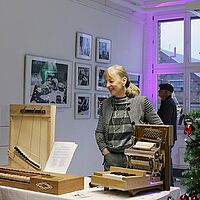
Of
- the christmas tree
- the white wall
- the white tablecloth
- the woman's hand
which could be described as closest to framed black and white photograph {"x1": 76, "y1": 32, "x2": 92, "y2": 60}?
the white wall

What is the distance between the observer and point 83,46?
5.67m

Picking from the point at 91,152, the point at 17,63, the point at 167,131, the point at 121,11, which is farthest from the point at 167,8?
the point at 167,131

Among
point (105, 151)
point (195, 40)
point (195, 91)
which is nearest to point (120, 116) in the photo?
point (105, 151)

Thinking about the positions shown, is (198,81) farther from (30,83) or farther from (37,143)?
(37,143)

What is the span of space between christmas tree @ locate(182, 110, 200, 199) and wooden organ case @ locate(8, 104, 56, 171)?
1.01 m

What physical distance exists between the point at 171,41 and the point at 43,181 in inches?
237

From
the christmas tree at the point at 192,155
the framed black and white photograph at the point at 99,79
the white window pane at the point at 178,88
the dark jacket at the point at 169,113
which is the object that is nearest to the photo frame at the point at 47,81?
the framed black and white photograph at the point at 99,79

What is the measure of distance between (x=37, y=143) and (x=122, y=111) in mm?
680

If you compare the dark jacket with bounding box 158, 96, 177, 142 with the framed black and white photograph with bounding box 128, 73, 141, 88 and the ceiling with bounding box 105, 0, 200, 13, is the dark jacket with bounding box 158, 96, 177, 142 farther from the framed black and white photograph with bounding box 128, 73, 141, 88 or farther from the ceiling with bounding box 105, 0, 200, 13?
the ceiling with bounding box 105, 0, 200, 13

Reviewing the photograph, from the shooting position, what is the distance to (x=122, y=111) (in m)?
2.68

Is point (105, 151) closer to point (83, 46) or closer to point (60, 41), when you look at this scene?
point (60, 41)

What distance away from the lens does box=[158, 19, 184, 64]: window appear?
24.0 ft

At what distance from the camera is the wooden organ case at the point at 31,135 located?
2.45m

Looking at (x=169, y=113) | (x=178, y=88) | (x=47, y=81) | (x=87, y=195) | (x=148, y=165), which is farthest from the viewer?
(x=178, y=88)
